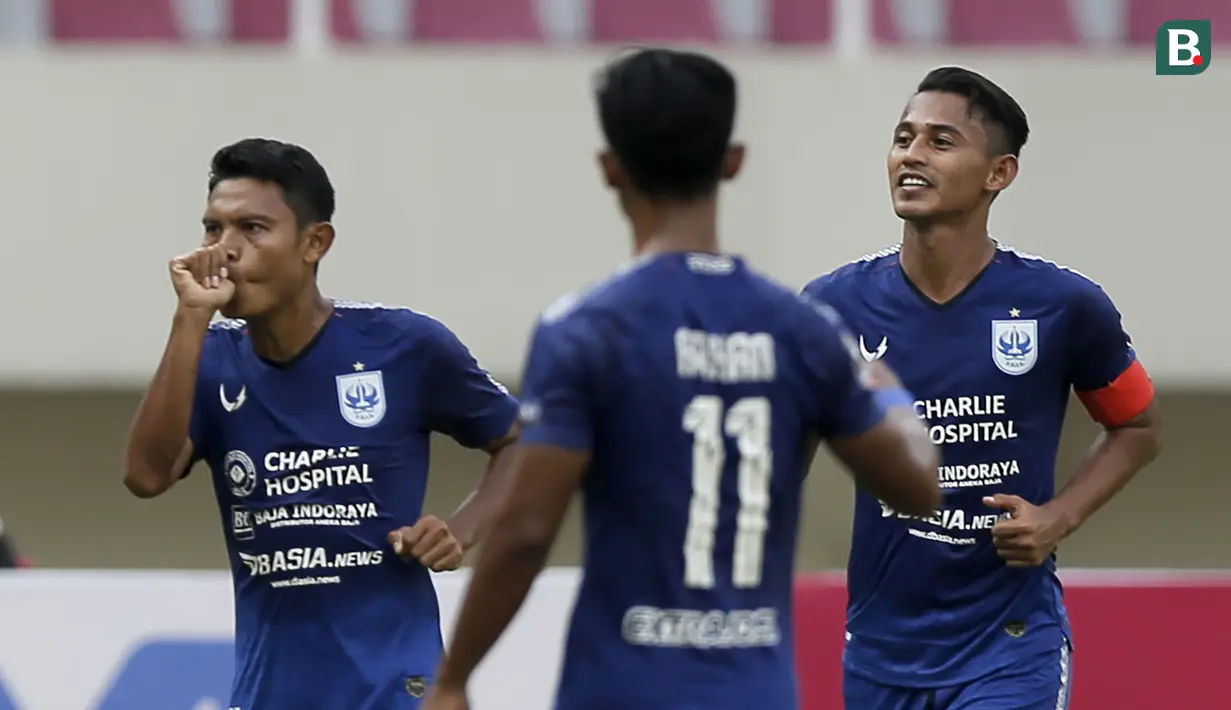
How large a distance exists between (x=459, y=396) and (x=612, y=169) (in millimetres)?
1692

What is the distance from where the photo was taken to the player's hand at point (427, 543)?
477 centimetres

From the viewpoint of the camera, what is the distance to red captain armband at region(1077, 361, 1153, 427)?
214 inches

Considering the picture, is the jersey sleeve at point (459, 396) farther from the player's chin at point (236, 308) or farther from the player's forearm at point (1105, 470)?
the player's forearm at point (1105, 470)

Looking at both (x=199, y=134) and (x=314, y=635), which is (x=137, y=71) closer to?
(x=199, y=134)

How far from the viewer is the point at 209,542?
47.9 feet

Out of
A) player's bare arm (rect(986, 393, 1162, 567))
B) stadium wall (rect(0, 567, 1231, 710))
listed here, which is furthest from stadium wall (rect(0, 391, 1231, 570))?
player's bare arm (rect(986, 393, 1162, 567))

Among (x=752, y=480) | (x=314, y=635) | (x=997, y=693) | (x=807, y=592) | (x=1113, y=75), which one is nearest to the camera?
(x=752, y=480)

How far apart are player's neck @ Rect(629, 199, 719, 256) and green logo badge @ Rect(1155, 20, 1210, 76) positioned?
31.7 feet

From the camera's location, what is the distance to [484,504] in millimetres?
5125

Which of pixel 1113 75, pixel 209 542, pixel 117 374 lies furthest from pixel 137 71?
pixel 1113 75

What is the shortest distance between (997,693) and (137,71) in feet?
29.1

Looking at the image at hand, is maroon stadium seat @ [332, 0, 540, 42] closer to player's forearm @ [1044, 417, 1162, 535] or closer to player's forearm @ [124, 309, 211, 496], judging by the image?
player's forearm @ [1044, 417, 1162, 535]

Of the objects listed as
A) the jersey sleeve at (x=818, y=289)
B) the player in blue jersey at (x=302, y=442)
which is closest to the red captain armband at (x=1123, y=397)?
the jersey sleeve at (x=818, y=289)

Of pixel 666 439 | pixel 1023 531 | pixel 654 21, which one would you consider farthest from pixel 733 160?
pixel 654 21
